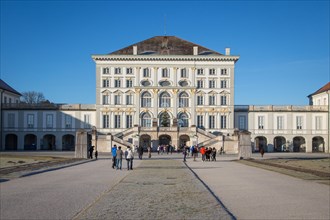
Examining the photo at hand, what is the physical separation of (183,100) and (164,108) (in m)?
3.33

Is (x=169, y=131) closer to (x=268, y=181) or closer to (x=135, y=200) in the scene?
(x=268, y=181)

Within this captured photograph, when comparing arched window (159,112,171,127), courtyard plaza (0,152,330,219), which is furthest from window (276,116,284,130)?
courtyard plaza (0,152,330,219)

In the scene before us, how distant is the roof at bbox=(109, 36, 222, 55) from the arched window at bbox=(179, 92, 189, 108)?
23.0 ft

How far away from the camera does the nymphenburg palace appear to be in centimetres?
7369

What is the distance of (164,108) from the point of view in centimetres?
7362

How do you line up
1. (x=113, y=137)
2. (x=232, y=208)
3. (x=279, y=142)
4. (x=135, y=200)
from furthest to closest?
(x=279, y=142), (x=113, y=137), (x=135, y=200), (x=232, y=208)

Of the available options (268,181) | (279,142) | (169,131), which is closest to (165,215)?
(268,181)

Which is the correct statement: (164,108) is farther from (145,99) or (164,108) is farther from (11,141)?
(11,141)

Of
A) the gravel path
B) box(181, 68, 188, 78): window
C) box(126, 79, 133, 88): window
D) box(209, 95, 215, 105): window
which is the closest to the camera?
the gravel path

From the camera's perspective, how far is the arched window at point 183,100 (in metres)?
73.9

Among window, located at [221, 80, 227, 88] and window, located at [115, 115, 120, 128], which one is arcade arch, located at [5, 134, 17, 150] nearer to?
window, located at [115, 115, 120, 128]

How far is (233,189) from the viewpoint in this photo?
16.1 m

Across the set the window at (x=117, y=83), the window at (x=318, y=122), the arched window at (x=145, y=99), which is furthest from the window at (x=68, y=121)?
the window at (x=318, y=122)

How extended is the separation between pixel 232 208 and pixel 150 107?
61925mm
